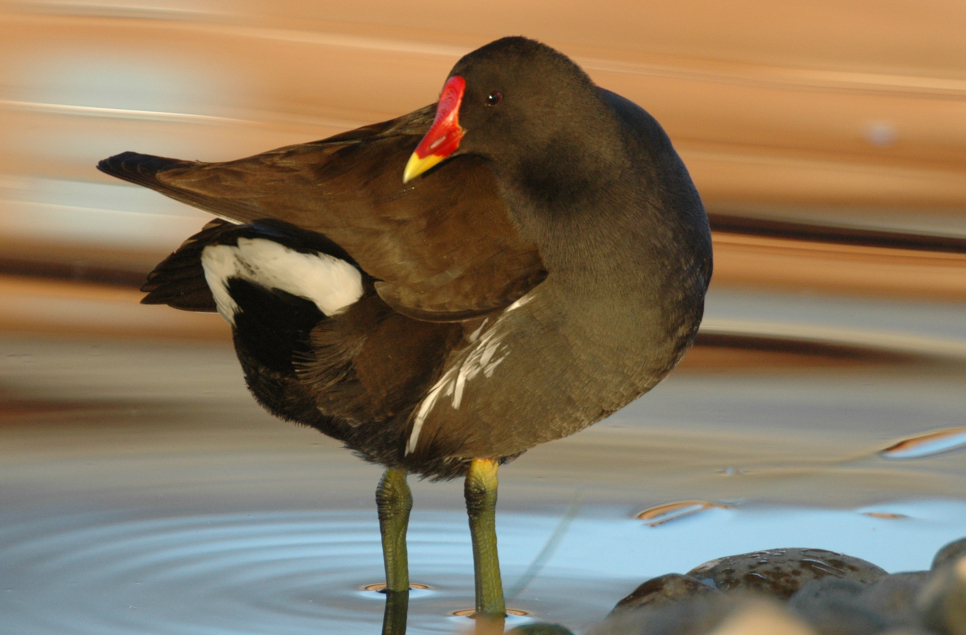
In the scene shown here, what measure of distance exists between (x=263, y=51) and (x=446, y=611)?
4.87 metres

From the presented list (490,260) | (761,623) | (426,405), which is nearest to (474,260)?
(490,260)

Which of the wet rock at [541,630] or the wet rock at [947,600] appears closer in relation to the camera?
the wet rock at [947,600]

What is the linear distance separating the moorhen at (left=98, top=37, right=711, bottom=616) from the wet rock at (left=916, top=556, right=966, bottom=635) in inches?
28.5

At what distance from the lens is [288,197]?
279 cm

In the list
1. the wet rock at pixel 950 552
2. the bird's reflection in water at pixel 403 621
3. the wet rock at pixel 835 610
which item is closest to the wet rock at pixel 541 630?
the bird's reflection in water at pixel 403 621

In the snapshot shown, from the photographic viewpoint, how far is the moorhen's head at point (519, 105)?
8.86 ft

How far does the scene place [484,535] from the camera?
9.82 ft

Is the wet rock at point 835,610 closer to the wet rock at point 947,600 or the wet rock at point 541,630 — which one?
the wet rock at point 947,600

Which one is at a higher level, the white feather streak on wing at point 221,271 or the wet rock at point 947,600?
the white feather streak on wing at point 221,271

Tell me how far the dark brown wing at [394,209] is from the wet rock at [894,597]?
899 mm

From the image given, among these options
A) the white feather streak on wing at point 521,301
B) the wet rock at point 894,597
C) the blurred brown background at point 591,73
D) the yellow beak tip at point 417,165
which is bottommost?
the wet rock at point 894,597

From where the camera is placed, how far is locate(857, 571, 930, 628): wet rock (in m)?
2.40

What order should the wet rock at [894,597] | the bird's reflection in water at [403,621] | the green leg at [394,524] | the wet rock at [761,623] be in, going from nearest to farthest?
1. the wet rock at [761,623]
2. the wet rock at [894,597]
3. the bird's reflection in water at [403,621]
4. the green leg at [394,524]

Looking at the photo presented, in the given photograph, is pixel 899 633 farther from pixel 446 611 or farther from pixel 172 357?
pixel 172 357
